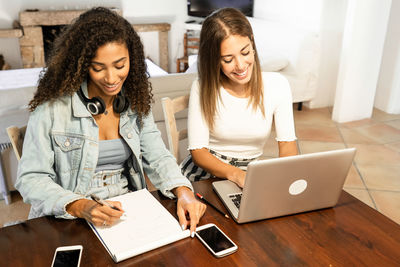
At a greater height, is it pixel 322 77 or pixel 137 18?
pixel 137 18

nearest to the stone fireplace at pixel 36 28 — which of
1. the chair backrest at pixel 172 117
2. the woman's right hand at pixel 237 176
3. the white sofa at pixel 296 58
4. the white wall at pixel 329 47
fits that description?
the white sofa at pixel 296 58

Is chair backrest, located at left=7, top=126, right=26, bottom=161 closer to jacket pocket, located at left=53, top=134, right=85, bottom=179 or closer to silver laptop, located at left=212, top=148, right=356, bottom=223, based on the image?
jacket pocket, located at left=53, top=134, right=85, bottom=179

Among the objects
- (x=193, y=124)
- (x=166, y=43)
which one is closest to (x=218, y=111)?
(x=193, y=124)

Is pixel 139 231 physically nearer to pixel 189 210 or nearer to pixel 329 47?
pixel 189 210

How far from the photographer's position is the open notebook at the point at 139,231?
0.92m

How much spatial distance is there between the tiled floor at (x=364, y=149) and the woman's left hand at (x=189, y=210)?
1.47 m

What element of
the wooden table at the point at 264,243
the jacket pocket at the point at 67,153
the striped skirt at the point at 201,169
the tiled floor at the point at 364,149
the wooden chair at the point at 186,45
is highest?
the jacket pocket at the point at 67,153

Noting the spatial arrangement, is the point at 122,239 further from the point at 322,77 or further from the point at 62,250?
the point at 322,77

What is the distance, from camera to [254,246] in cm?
95

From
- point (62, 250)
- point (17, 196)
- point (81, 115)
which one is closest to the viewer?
point (62, 250)

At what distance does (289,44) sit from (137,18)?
8.17ft

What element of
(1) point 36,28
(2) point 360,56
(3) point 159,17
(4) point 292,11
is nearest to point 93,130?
(2) point 360,56

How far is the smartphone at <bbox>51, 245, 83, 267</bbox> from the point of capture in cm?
87

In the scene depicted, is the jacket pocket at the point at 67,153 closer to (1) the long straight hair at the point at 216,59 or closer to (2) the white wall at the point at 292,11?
(1) the long straight hair at the point at 216,59
